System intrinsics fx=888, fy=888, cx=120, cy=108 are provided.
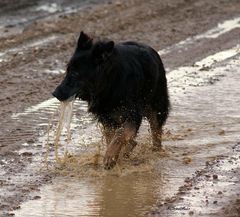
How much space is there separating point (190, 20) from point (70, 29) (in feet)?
9.01

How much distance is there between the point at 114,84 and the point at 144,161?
979 mm

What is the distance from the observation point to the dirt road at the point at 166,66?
7.88 m

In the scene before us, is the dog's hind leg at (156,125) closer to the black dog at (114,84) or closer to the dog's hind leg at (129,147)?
the black dog at (114,84)

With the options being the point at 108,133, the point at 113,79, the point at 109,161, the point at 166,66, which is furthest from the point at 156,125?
the point at 166,66

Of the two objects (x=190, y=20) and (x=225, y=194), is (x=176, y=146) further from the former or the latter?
(x=190, y=20)

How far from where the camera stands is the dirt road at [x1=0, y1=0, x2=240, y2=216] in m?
7.88

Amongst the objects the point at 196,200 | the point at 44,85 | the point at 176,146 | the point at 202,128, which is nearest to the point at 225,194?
the point at 196,200

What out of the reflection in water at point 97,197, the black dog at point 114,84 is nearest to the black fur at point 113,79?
the black dog at point 114,84

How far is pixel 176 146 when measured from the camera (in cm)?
916

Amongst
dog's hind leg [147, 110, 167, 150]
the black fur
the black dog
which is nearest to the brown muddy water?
dog's hind leg [147, 110, 167, 150]

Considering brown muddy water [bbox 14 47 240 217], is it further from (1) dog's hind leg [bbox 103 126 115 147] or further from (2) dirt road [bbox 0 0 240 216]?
(1) dog's hind leg [bbox 103 126 115 147]

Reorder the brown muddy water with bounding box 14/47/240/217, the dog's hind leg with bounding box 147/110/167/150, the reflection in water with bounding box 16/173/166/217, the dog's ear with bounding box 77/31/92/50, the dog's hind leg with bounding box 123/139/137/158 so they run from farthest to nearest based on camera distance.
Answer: the dog's hind leg with bounding box 147/110/167/150 < the dog's hind leg with bounding box 123/139/137/158 < the dog's ear with bounding box 77/31/92/50 < the brown muddy water with bounding box 14/47/240/217 < the reflection in water with bounding box 16/173/166/217

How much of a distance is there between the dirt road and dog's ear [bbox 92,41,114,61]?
3.61ft

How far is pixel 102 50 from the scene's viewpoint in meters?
7.77
